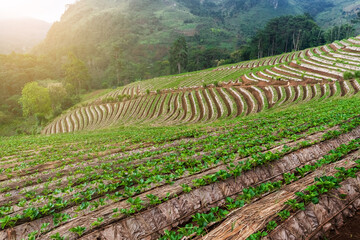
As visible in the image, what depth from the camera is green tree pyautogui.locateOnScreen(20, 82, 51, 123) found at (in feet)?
220

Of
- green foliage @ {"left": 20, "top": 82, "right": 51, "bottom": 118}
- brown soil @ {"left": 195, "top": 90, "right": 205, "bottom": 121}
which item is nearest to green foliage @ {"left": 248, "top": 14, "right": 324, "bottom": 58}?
brown soil @ {"left": 195, "top": 90, "right": 205, "bottom": 121}

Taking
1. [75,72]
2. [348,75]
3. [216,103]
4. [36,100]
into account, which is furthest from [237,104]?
[75,72]

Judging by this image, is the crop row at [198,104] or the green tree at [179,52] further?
the green tree at [179,52]

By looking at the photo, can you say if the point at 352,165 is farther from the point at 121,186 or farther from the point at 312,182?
the point at 121,186

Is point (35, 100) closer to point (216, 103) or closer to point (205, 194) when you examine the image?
point (216, 103)

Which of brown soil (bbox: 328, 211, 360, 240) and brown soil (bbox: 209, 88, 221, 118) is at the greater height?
brown soil (bbox: 209, 88, 221, 118)

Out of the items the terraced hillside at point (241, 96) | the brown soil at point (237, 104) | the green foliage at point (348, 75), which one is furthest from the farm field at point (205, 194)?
the green foliage at point (348, 75)

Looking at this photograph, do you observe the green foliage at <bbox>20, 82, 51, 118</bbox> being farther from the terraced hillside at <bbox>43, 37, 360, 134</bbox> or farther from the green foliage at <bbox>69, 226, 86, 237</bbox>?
the green foliage at <bbox>69, 226, 86, 237</bbox>

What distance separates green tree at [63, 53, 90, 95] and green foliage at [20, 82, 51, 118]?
3384 cm

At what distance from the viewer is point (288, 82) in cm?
3850

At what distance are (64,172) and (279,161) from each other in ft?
37.8

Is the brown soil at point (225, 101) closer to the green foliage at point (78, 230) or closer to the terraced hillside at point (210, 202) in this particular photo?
the terraced hillside at point (210, 202)

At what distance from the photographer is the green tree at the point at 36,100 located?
66.9 metres

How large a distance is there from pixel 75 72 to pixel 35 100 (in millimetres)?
39961
